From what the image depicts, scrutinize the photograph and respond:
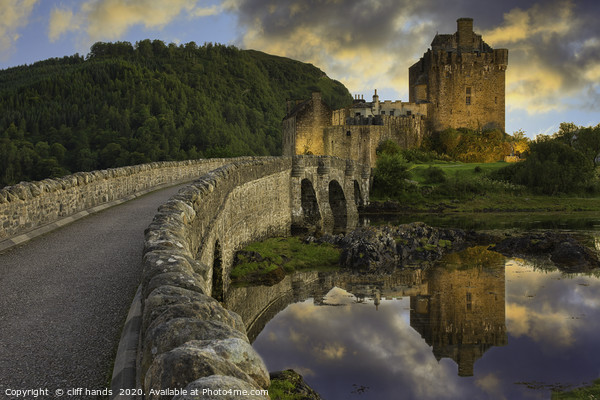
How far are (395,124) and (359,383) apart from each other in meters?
42.8

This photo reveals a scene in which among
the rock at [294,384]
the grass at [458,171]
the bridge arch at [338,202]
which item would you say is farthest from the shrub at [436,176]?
the rock at [294,384]

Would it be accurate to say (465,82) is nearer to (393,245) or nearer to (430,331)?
(393,245)

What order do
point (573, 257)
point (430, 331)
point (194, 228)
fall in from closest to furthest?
1. point (194, 228)
2. point (430, 331)
3. point (573, 257)

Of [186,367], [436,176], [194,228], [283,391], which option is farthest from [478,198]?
[186,367]

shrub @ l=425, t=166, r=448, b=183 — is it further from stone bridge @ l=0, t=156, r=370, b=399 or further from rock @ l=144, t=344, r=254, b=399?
rock @ l=144, t=344, r=254, b=399

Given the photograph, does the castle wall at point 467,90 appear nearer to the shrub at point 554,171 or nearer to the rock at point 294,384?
the shrub at point 554,171

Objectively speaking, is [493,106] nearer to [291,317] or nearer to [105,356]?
[291,317]

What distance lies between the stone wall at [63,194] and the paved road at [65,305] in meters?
0.51

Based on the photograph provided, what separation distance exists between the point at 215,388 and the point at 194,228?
548cm

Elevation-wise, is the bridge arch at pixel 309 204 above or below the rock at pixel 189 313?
below

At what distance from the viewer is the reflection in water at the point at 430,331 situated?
10.8m

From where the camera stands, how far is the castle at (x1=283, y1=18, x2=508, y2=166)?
163ft

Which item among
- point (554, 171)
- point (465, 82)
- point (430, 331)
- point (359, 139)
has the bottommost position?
point (430, 331)

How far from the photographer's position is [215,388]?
7.84 ft
